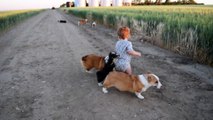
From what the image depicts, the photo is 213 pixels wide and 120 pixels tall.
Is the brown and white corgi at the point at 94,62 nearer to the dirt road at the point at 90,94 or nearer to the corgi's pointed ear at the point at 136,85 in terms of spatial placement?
the dirt road at the point at 90,94

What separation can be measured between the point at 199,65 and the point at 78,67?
138 inches

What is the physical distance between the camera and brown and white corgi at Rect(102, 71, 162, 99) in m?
5.36

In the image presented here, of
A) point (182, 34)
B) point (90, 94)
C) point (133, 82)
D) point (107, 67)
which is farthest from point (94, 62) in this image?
Answer: point (182, 34)

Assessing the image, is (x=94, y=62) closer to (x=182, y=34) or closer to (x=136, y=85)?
(x=136, y=85)

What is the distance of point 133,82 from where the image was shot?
5.52m

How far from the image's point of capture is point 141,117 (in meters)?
4.77

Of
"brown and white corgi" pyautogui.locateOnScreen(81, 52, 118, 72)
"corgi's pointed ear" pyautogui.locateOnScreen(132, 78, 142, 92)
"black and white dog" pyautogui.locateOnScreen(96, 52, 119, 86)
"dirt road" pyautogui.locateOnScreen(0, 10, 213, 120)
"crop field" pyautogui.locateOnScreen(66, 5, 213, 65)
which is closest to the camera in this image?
"dirt road" pyautogui.locateOnScreen(0, 10, 213, 120)

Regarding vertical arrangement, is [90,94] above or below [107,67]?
Answer: below

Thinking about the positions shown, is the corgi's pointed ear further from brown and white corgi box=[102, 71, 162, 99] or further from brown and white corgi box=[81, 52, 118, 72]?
brown and white corgi box=[81, 52, 118, 72]

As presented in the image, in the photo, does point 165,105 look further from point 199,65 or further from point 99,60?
point 199,65

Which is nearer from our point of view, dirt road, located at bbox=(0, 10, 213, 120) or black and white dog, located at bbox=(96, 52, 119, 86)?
dirt road, located at bbox=(0, 10, 213, 120)

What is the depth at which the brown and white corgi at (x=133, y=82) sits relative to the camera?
536 centimetres

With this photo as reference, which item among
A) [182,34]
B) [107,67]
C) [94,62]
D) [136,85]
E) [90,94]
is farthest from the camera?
[182,34]

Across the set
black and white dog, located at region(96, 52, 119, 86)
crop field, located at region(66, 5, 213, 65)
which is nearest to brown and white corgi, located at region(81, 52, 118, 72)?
black and white dog, located at region(96, 52, 119, 86)
